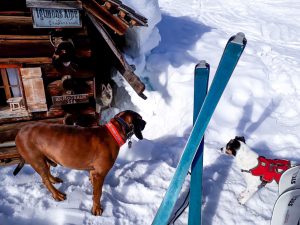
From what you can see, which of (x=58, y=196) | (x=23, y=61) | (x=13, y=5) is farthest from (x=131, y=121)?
(x=13, y=5)

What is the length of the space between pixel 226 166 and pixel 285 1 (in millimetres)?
20144

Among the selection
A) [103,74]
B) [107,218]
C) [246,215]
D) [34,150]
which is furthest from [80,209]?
[103,74]

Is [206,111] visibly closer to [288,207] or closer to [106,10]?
[288,207]

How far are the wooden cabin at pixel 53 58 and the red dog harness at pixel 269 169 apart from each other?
8.11ft

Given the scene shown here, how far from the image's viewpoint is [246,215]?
427 centimetres

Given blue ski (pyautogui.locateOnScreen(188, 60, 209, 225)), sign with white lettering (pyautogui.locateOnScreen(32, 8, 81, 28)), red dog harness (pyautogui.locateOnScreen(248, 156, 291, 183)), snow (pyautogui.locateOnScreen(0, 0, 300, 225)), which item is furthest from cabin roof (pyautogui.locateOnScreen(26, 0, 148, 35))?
red dog harness (pyautogui.locateOnScreen(248, 156, 291, 183))

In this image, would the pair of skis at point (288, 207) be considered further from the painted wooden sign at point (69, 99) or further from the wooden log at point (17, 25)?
the wooden log at point (17, 25)

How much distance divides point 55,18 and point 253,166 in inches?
168

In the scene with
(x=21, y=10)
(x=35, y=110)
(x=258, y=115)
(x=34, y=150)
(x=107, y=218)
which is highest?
(x=21, y=10)

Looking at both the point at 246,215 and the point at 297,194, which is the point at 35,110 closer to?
the point at 246,215

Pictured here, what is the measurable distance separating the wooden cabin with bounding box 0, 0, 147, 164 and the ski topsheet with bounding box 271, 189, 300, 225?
10.3ft

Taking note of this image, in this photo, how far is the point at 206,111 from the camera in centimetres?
268

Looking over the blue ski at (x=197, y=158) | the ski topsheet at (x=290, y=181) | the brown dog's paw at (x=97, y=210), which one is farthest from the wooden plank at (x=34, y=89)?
the ski topsheet at (x=290, y=181)

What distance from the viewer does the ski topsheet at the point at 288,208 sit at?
293 centimetres
